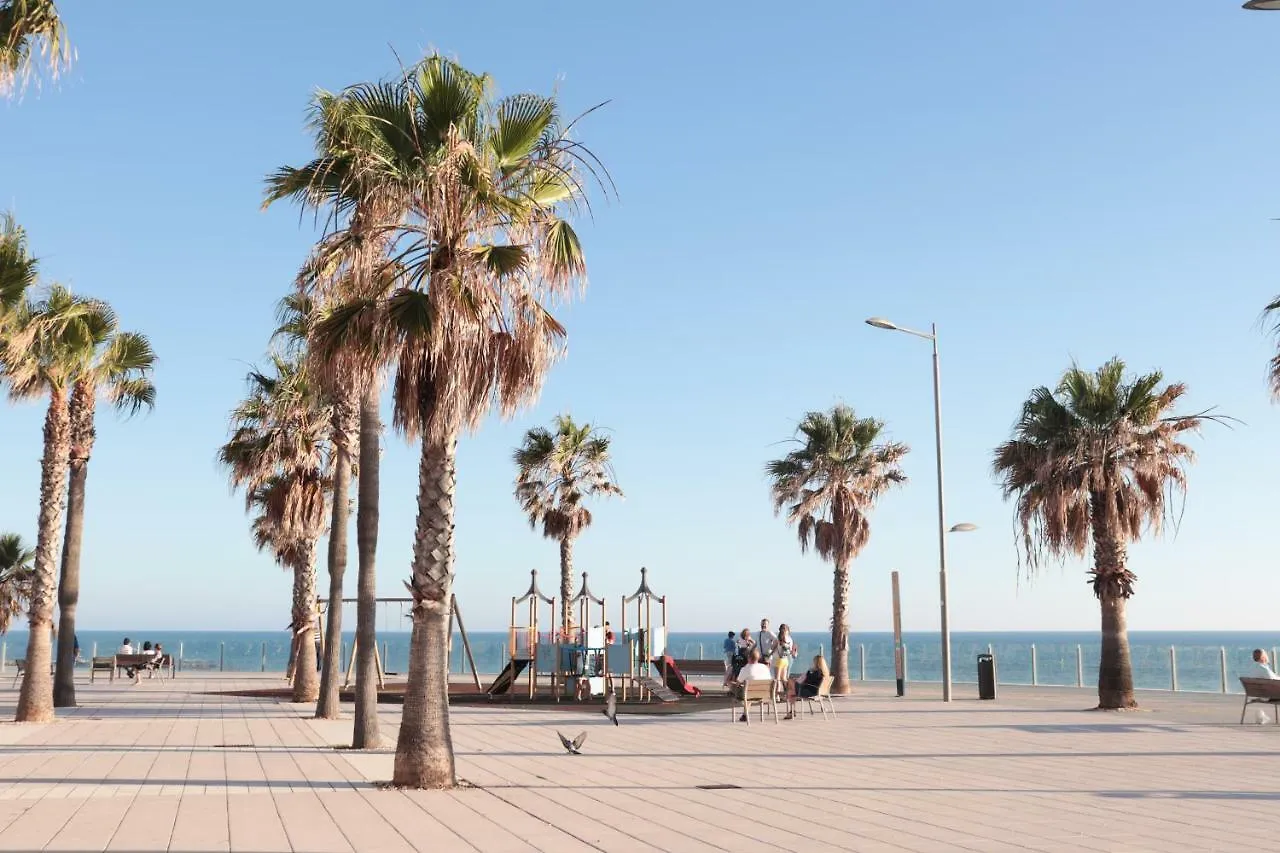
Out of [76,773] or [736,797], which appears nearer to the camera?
[736,797]

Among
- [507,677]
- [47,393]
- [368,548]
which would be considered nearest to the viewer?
[368,548]

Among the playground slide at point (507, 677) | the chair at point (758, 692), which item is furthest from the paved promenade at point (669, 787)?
the playground slide at point (507, 677)

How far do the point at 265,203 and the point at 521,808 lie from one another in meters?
8.70

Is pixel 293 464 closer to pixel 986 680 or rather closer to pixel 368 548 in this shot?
pixel 368 548

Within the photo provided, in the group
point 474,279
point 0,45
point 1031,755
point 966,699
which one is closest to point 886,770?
point 1031,755

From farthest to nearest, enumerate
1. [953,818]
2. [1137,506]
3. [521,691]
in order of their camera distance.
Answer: [521,691], [1137,506], [953,818]

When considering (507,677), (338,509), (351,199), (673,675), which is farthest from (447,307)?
(673,675)

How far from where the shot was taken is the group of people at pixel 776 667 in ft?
71.3

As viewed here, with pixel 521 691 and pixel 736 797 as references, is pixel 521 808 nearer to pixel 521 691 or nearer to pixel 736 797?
pixel 736 797

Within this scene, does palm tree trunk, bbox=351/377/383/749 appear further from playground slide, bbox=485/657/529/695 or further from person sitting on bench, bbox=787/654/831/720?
playground slide, bbox=485/657/529/695

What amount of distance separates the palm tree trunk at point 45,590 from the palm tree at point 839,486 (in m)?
17.9

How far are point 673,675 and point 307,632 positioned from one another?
33.5 ft

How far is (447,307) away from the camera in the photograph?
495 inches

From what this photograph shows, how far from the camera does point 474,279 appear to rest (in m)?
12.7
